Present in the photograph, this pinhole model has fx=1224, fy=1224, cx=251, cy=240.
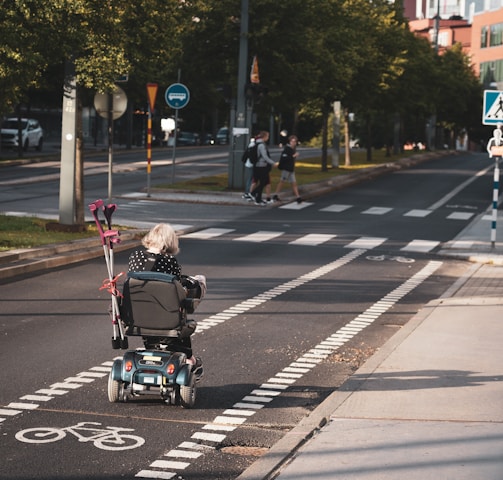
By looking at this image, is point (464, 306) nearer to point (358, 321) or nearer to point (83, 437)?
point (358, 321)

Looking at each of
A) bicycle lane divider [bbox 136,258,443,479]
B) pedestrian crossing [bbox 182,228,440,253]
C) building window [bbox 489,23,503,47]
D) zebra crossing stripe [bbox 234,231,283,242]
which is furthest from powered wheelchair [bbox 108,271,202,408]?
building window [bbox 489,23,503,47]

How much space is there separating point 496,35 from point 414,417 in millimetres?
120156

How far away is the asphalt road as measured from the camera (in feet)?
25.5

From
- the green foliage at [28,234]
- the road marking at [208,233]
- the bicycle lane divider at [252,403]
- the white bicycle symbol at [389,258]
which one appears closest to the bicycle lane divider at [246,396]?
the bicycle lane divider at [252,403]

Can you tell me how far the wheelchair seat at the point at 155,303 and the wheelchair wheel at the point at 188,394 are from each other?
0.37 metres

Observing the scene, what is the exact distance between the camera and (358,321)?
14.2 metres

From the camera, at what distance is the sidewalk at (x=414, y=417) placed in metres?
7.00

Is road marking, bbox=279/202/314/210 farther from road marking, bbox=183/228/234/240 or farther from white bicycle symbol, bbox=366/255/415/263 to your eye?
white bicycle symbol, bbox=366/255/415/263

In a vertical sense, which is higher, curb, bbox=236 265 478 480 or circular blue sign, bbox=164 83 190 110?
circular blue sign, bbox=164 83 190 110

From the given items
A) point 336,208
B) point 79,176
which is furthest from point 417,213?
point 79,176

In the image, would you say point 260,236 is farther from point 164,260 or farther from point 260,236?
point 164,260

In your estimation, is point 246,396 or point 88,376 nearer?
point 246,396

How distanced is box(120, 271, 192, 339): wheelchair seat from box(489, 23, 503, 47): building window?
11843cm

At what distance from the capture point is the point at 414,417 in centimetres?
853
